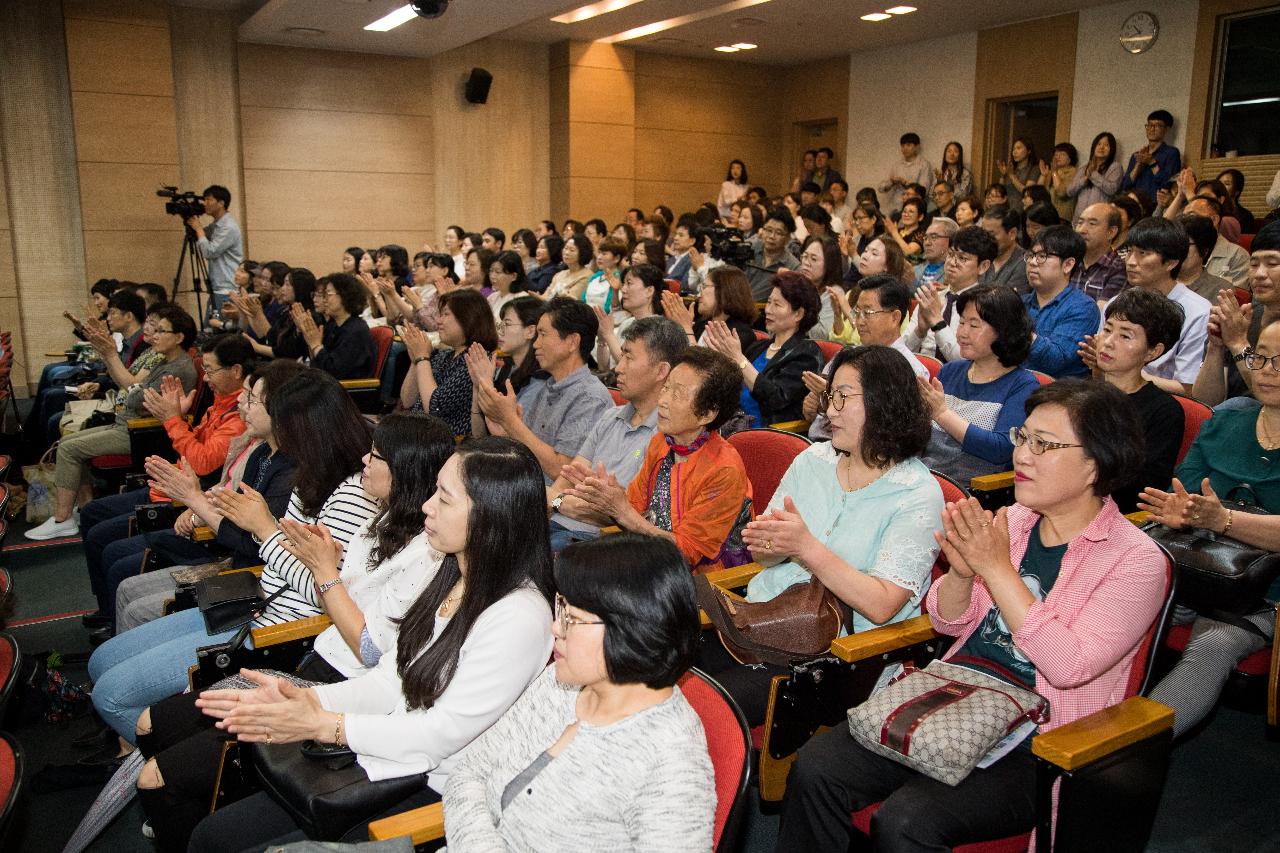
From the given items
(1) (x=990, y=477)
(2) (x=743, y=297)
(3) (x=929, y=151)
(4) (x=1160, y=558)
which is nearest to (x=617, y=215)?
(3) (x=929, y=151)

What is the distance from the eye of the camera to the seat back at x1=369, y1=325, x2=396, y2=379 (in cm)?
500

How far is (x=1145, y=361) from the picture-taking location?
2.71 m

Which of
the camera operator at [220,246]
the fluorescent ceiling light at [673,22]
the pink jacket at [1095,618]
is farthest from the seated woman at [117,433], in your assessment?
the fluorescent ceiling light at [673,22]

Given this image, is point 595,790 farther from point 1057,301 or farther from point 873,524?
point 1057,301

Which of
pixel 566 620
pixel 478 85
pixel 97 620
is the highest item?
pixel 478 85

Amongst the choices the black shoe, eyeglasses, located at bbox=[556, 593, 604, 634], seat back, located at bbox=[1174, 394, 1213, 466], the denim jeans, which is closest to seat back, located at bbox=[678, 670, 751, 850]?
eyeglasses, located at bbox=[556, 593, 604, 634]

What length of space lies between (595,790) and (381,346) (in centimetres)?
410

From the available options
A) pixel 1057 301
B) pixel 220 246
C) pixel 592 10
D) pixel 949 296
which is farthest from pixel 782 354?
pixel 592 10

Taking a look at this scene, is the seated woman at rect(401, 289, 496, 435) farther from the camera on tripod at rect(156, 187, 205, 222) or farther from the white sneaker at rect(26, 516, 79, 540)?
the camera on tripod at rect(156, 187, 205, 222)

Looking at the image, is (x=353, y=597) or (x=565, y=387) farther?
(x=565, y=387)

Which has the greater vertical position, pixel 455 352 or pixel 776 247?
pixel 776 247

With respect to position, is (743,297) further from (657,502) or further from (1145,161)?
(1145,161)

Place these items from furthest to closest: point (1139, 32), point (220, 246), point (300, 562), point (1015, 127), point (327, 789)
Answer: point (1015, 127), point (1139, 32), point (220, 246), point (300, 562), point (327, 789)

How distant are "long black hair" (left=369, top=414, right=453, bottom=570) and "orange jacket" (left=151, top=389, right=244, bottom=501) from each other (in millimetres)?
1507
